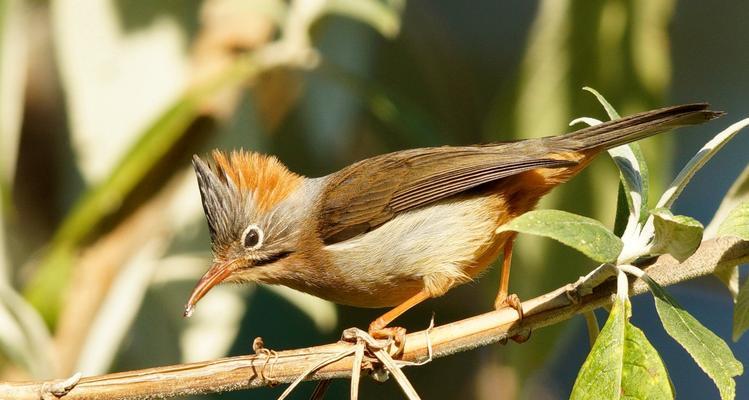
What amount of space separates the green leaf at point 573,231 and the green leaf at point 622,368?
15cm

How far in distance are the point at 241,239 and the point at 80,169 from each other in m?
1.33

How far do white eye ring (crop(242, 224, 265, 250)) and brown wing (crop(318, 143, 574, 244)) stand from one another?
0.21 m

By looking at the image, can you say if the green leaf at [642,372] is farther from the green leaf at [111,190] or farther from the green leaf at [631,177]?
the green leaf at [111,190]

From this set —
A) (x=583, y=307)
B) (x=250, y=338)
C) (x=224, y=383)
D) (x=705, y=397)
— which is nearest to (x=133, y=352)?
(x=250, y=338)

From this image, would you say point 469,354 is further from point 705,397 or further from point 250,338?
point 705,397

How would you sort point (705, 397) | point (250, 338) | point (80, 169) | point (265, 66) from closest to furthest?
point (265, 66)
point (250, 338)
point (80, 169)
point (705, 397)

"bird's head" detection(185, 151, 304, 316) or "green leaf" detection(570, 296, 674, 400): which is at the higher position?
"bird's head" detection(185, 151, 304, 316)

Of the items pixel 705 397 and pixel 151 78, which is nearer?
pixel 151 78

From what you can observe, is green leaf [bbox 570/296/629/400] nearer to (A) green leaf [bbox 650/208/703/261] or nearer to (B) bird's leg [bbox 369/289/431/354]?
(A) green leaf [bbox 650/208/703/261]

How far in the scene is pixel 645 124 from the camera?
262 centimetres

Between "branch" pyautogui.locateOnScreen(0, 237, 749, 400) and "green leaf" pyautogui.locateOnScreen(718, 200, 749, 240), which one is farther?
"branch" pyautogui.locateOnScreen(0, 237, 749, 400)

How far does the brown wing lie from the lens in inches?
116

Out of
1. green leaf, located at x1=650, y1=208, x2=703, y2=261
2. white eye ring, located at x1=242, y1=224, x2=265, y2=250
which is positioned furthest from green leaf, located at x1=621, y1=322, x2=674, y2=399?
white eye ring, located at x1=242, y1=224, x2=265, y2=250

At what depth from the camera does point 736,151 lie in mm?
4648
